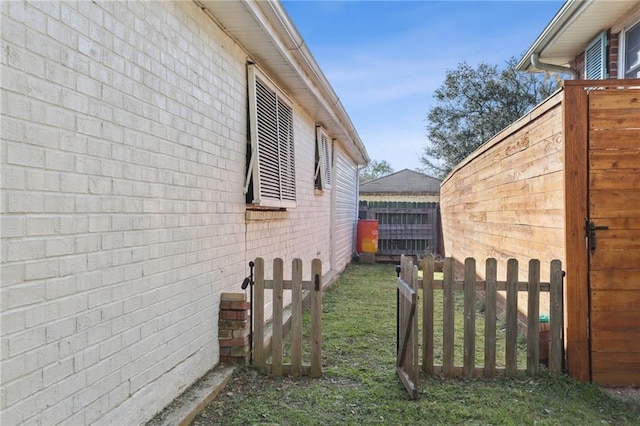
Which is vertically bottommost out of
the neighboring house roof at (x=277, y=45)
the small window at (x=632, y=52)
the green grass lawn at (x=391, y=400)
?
the green grass lawn at (x=391, y=400)

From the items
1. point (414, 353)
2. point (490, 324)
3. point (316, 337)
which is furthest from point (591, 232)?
point (316, 337)

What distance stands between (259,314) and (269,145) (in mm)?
1945

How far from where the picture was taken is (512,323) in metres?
3.72

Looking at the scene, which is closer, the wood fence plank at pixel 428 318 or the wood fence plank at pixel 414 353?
the wood fence plank at pixel 414 353

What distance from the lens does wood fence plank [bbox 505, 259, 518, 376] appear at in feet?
12.1

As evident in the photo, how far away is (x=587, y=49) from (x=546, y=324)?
4.86 m

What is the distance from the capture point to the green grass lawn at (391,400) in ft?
9.73

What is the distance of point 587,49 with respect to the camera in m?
6.61

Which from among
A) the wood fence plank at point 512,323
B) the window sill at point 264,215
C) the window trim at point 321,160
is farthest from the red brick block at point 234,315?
the window trim at point 321,160

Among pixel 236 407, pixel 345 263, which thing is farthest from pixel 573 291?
pixel 345 263

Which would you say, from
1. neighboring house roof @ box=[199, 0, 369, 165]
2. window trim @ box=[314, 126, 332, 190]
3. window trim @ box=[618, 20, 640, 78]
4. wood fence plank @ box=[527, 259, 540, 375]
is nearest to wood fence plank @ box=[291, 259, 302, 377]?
wood fence plank @ box=[527, 259, 540, 375]

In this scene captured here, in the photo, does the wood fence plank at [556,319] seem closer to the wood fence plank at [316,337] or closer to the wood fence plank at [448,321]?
the wood fence plank at [448,321]

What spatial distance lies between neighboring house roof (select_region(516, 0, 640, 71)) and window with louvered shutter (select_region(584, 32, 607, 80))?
96 millimetres

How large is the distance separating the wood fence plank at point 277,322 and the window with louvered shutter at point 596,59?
207 inches
